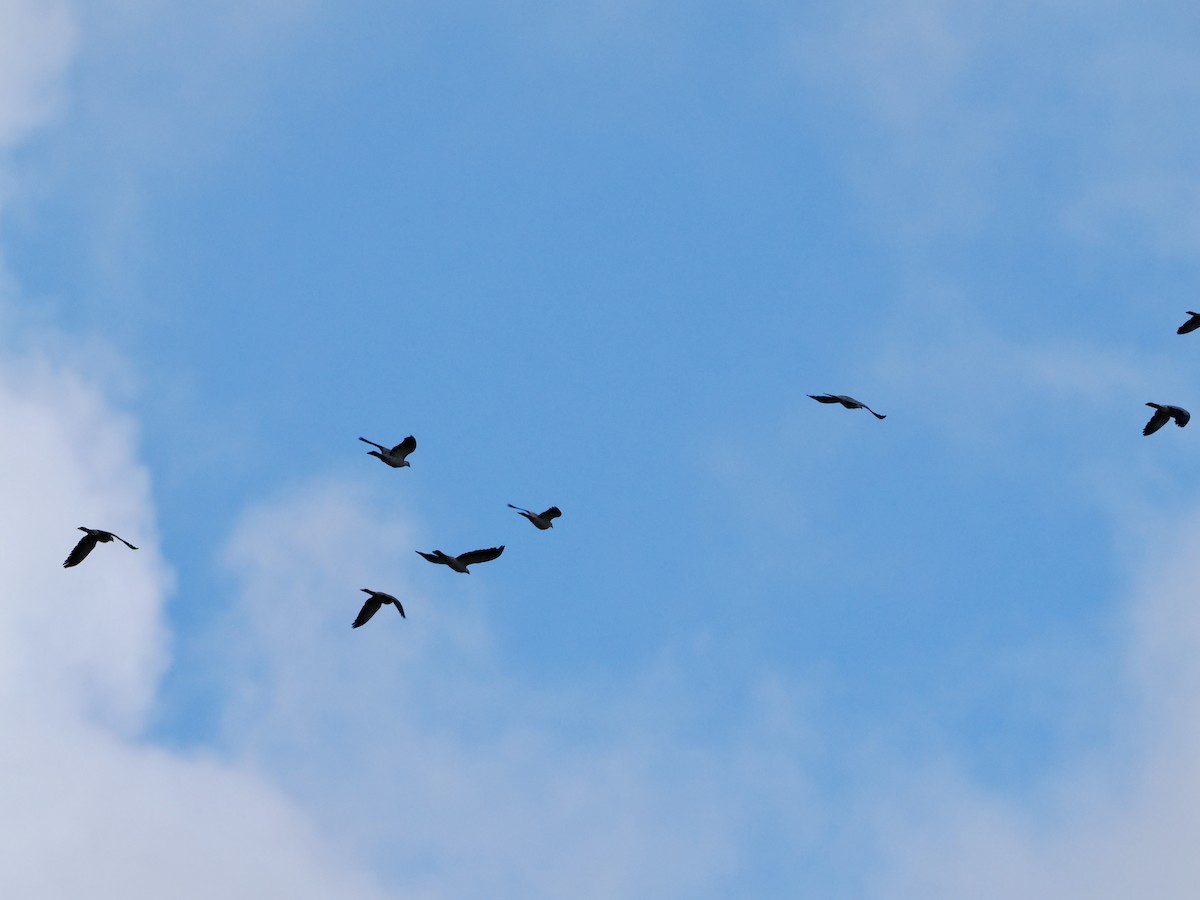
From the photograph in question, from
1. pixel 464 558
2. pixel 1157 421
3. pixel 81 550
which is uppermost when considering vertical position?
pixel 1157 421

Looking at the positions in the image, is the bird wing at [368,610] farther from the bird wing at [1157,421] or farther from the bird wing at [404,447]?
the bird wing at [1157,421]

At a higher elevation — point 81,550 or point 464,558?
point 464,558

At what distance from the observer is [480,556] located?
3905 inches

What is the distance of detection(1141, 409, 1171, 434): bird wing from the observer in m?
104

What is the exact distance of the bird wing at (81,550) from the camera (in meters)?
94.9

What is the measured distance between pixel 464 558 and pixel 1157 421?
126ft

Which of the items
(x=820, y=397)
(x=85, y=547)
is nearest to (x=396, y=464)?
(x=85, y=547)

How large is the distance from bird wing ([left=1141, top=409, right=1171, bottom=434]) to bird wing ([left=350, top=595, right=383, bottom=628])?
41.8 metres

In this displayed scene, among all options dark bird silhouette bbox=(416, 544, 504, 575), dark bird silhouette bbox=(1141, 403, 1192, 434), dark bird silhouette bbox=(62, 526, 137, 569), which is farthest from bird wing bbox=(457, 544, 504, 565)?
dark bird silhouette bbox=(1141, 403, 1192, 434)

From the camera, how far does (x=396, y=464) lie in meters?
99.4

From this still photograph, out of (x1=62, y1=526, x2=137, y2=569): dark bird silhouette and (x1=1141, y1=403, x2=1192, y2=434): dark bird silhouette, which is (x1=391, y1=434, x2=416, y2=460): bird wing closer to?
(x1=62, y1=526, x2=137, y2=569): dark bird silhouette

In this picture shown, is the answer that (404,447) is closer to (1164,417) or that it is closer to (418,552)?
(418,552)

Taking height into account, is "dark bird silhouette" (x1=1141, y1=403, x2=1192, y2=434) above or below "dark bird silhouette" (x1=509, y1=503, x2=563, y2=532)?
above

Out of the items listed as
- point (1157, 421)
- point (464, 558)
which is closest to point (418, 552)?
point (464, 558)
